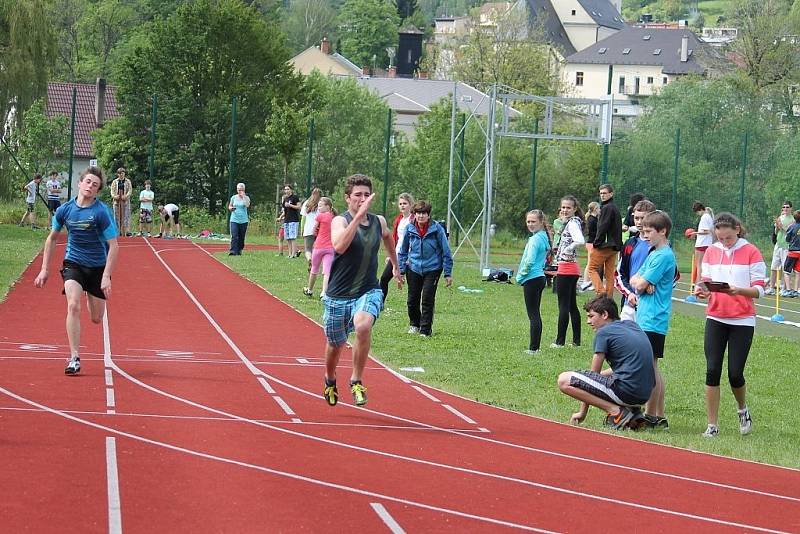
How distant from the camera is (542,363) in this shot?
15180 millimetres

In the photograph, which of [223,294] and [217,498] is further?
[223,294]

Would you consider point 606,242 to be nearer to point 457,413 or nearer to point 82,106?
point 457,413

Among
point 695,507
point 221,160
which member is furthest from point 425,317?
point 221,160

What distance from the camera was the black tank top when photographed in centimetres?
1066

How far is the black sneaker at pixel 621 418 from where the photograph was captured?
1116 centimetres

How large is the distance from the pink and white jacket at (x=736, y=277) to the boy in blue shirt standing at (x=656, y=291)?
1.36 feet

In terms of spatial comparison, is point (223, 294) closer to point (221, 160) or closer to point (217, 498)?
point (217, 498)

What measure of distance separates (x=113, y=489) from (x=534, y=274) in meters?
8.77

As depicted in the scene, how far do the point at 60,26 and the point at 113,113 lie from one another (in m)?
27.7

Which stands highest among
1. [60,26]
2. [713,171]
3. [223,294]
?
[60,26]

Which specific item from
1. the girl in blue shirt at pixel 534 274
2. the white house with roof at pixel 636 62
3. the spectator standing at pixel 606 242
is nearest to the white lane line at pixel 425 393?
the girl in blue shirt at pixel 534 274

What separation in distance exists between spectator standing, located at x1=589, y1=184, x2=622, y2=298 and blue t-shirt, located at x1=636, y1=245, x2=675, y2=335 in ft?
23.1

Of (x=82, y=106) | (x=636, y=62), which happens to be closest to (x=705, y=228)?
(x=82, y=106)

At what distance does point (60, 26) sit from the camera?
306 feet
